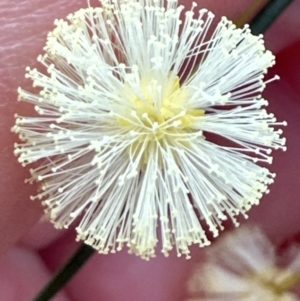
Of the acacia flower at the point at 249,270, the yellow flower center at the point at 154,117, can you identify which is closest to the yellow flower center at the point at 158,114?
the yellow flower center at the point at 154,117

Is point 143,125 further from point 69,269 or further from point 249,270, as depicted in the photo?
point 249,270

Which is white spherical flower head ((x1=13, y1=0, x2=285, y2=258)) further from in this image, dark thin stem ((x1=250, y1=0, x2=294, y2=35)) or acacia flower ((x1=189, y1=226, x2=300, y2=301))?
acacia flower ((x1=189, y1=226, x2=300, y2=301))

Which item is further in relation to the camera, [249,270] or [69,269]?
[249,270]

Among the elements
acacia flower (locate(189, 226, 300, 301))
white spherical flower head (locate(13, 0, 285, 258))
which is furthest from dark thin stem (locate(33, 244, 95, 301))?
acacia flower (locate(189, 226, 300, 301))

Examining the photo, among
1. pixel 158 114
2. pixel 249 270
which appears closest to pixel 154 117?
pixel 158 114

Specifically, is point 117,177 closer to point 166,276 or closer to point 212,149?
point 212,149
